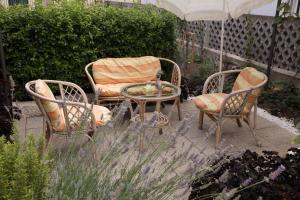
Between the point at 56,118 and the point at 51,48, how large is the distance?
1941 mm

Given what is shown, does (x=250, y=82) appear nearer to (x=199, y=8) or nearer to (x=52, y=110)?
(x=199, y=8)

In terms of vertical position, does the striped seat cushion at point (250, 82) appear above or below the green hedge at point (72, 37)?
below

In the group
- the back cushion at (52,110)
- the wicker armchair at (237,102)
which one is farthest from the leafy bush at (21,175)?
the wicker armchair at (237,102)

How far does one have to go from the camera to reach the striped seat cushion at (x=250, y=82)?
4.12 metres

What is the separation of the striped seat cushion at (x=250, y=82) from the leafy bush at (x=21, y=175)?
11.0ft

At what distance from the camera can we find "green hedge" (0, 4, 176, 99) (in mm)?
4914

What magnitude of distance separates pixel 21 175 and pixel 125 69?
431 centimetres

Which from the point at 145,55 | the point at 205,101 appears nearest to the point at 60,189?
the point at 205,101

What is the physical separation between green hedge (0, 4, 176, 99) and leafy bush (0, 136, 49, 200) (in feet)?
13.2

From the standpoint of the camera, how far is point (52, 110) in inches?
138

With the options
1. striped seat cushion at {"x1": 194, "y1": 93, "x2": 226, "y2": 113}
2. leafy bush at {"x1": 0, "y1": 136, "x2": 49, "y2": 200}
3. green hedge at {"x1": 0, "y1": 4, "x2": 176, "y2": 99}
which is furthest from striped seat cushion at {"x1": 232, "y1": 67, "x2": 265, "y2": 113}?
leafy bush at {"x1": 0, "y1": 136, "x2": 49, "y2": 200}

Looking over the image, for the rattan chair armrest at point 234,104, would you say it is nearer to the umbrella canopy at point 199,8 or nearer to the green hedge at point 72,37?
the umbrella canopy at point 199,8

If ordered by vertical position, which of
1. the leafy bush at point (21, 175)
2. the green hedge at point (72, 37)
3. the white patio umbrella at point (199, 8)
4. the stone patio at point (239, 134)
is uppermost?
the white patio umbrella at point (199, 8)

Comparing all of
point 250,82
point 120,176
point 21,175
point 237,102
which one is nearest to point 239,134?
point 237,102
